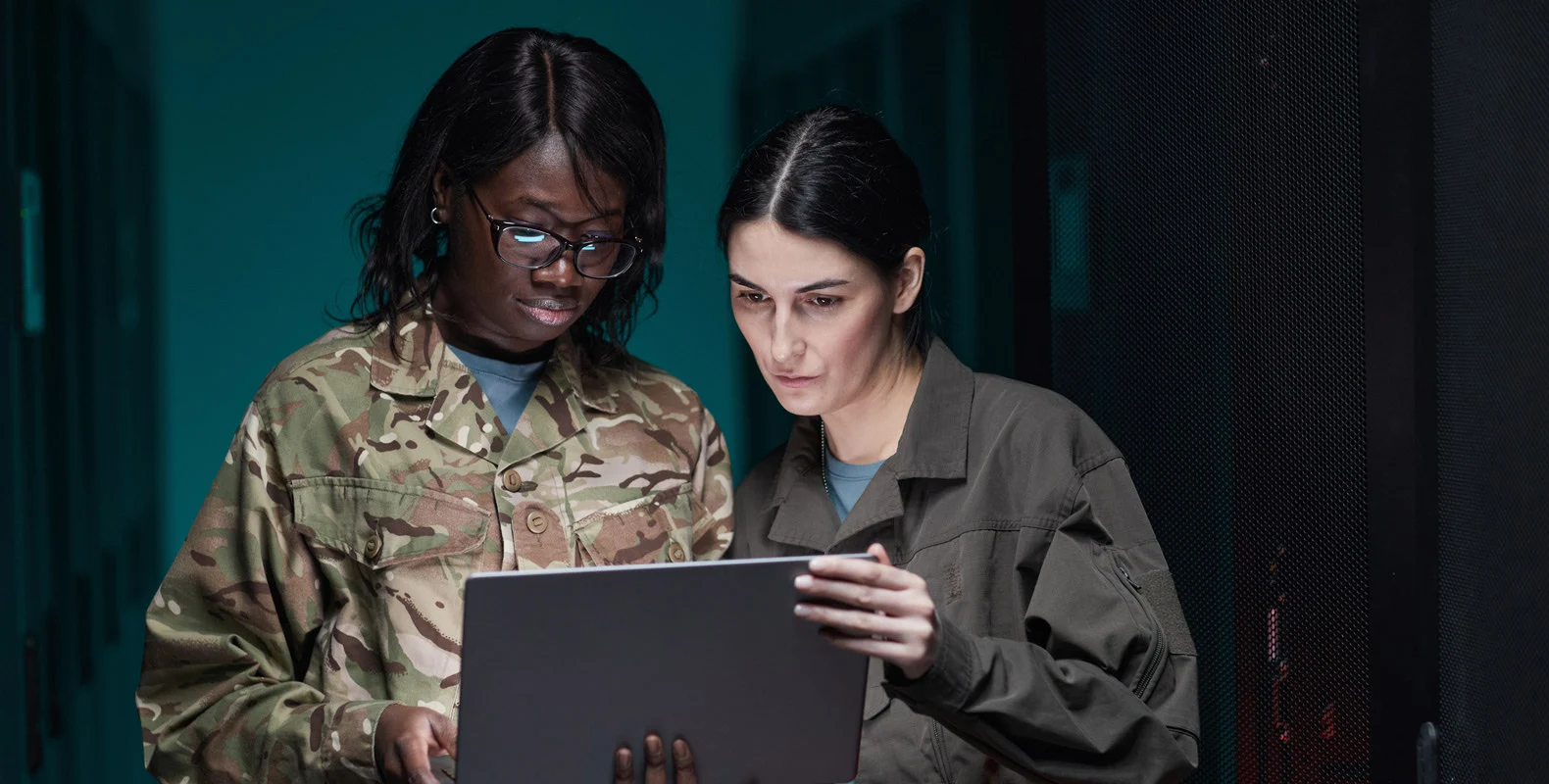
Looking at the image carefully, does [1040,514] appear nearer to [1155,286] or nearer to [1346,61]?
[1155,286]

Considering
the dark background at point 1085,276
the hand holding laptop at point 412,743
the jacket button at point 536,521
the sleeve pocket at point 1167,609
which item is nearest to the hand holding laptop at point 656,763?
the hand holding laptop at point 412,743

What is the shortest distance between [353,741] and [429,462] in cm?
37

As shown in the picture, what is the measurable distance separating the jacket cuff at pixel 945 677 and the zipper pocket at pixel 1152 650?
0.30 m

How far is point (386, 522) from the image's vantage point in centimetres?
178

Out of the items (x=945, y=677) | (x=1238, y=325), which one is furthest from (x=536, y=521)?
(x=1238, y=325)

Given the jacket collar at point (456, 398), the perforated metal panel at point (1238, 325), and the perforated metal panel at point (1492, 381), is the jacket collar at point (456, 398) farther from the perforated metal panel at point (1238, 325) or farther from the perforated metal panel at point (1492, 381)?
the perforated metal panel at point (1492, 381)

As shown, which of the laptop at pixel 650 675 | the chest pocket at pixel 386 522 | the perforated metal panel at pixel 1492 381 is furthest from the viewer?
the chest pocket at pixel 386 522

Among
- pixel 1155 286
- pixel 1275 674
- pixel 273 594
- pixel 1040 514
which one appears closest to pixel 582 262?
pixel 273 594

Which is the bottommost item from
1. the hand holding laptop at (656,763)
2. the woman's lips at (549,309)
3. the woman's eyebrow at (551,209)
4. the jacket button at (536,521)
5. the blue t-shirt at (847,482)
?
the hand holding laptop at (656,763)

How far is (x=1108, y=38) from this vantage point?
227cm

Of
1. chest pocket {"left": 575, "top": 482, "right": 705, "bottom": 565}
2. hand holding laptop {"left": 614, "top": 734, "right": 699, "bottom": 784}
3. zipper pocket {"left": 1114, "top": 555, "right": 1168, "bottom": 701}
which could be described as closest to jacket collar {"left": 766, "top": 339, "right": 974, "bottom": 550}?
chest pocket {"left": 575, "top": 482, "right": 705, "bottom": 565}

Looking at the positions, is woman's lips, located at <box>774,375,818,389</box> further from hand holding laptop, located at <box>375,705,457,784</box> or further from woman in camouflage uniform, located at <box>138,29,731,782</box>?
hand holding laptop, located at <box>375,705,457,784</box>

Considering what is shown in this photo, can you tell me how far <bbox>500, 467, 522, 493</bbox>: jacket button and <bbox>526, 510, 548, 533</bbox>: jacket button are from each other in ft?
0.13

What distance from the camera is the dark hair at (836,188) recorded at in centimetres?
191
